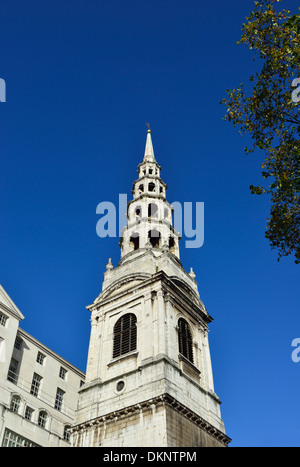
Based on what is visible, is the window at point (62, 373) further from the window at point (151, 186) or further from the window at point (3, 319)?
the window at point (151, 186)

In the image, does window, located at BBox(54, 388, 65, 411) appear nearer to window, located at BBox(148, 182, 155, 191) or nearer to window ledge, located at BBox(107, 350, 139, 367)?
window ledge, located at BBox(107, 350, 139, 367)

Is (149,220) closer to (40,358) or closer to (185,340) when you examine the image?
(185,340)

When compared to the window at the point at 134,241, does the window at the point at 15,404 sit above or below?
below

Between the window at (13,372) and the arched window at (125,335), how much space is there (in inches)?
369

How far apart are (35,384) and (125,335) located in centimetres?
1111

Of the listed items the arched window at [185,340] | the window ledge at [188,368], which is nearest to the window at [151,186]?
the arched window at [185,340]

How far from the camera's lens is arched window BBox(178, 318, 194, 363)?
3475 centimetres

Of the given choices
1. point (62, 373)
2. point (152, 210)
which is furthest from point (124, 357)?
point (152, 210)

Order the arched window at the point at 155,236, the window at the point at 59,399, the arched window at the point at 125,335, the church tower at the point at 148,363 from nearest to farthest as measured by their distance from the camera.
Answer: the church tower at the point at 148,363
the arched window at the point at 125,335
the window at the point at 59,399
the arched window at the point at 155,236

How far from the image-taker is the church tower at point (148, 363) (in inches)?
1133

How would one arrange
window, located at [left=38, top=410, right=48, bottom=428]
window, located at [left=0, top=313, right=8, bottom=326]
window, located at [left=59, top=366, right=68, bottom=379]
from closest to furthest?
1. window, located at [left=0, top=313, right=8, bottom=326]
2. window, located at [left=38, top=410, right=48, bottom=428]
3. window, located at [left=59, top=366, right=68, bottom=379]

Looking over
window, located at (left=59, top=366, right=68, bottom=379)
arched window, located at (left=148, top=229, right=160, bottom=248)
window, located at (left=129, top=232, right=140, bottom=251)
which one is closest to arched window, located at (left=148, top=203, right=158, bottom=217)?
arched window, located at (left=148, top=229, right=160, bottom=248)
